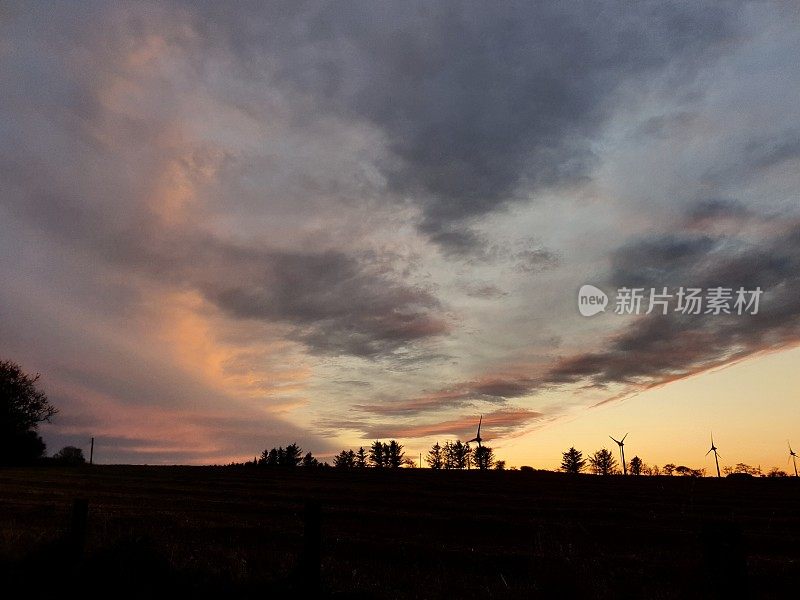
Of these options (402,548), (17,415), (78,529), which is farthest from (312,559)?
(17,415)

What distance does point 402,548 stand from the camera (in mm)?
24828

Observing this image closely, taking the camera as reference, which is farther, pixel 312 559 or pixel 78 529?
pixel 78 529

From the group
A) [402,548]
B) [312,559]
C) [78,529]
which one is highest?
[78,529]

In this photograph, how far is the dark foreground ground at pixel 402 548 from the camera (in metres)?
8.80

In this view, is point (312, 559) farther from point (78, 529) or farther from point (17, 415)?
point (17, 415)

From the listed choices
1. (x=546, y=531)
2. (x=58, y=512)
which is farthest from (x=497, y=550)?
(x=58, y=512)

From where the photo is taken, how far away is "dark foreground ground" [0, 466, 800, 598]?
880 cm

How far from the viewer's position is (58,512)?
32.3 metres

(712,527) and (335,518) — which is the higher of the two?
(712,527)

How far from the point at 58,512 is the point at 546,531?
28050 mm

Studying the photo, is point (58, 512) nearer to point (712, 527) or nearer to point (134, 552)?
point (134, 552)

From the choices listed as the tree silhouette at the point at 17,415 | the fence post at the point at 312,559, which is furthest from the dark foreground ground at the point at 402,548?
the tree silhouette at the point at 17,415

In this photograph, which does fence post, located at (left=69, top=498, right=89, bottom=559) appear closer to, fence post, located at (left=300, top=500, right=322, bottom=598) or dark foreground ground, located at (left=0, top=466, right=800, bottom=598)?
dark foreground ground, located at (left=0, top=466, right=800, bottom=598)

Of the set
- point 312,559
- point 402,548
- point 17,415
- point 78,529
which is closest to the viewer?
point 312,559
